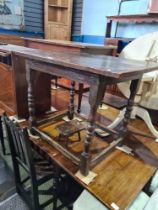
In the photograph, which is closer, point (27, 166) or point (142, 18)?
point (27, 166)

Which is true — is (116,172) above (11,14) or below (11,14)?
below

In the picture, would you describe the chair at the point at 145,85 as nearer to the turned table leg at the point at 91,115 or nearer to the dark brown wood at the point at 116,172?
the dark brown wood at the point at 116,172

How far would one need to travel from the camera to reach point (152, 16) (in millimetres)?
2318

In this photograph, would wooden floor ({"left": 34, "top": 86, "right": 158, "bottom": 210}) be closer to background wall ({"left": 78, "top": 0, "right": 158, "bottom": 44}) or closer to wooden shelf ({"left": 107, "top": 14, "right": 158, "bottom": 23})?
wooden shelf ({"left": 107, "top": 14, "right": 158, "bottom": 23})

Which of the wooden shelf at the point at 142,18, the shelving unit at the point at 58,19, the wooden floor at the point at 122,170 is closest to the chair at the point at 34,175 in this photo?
the wooden floor at the point at 122,170

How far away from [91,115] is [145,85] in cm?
92

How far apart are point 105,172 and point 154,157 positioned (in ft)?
1.64

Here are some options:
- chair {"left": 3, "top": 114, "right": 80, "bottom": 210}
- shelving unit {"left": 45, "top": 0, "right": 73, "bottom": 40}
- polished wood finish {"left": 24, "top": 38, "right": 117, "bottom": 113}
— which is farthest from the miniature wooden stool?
shelving unit {"left": 45, "top": 0, "right": 73, "bottom": 40}

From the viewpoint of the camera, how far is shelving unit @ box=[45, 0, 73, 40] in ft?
13.0

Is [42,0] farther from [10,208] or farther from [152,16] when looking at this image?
[10,208]

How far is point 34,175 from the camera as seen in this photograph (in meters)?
1.19

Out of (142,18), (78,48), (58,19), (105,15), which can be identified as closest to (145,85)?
(78,48)

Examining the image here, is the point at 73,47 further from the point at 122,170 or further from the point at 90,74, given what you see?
the point at 122,170

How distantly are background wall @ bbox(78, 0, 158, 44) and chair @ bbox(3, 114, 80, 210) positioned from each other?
2644 mm
